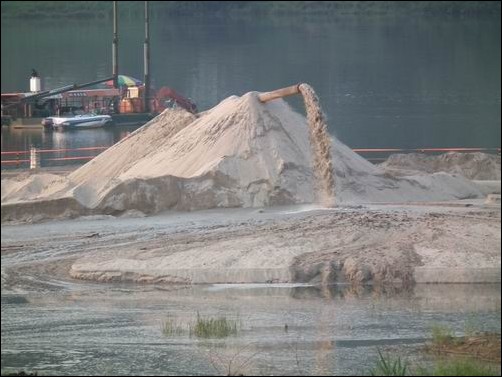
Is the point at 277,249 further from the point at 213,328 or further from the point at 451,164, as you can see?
the point at 451,164

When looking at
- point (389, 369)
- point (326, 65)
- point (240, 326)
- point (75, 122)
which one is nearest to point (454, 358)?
point (389, 369)

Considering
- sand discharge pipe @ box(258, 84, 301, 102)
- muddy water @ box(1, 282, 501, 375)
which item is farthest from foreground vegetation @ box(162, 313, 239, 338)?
sand discharge pipe @ box(258, 84, 301, 102)

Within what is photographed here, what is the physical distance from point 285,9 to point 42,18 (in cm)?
2789

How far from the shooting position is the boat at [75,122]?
37.7 meters

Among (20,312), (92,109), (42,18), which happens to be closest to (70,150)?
(92,109)

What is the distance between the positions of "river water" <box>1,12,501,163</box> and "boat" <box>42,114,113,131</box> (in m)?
0.52

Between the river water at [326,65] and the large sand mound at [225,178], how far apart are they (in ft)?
34.6

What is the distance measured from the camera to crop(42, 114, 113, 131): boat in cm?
3766

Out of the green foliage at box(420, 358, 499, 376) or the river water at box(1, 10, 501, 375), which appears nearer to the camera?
the green foliage at box(420, 358, 499, 376)

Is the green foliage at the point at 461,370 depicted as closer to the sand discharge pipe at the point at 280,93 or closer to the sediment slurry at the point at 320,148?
the sediment slurry at the point at 320,148

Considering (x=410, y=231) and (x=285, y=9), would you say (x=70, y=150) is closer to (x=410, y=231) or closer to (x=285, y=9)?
(x=410, y=231)

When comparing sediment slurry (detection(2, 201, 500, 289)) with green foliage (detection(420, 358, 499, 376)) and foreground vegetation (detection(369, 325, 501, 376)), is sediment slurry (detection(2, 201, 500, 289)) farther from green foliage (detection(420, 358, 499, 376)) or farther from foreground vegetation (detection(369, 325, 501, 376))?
green foliage (detection(420, 358, 499, 376))

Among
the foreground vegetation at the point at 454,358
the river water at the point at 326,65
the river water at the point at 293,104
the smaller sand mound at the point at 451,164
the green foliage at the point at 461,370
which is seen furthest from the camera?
the river water at the point at 326,65

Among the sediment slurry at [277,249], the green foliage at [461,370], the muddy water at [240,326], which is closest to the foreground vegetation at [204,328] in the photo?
the muddy water at [240,326]
